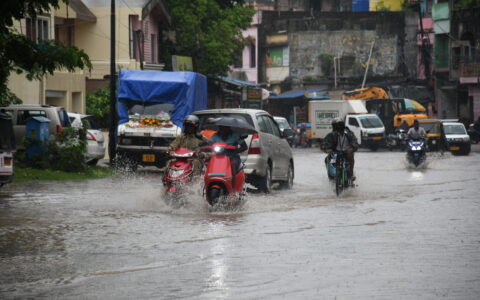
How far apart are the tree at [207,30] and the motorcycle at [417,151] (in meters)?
19.4

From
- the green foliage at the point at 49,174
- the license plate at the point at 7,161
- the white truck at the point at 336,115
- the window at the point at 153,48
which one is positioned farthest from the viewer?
the white truck at the point at 336,115

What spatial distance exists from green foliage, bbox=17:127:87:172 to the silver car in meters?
6.18

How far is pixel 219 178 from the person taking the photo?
15109mm

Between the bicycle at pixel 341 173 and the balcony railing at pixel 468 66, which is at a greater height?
the balcony railing at pixel 468 66

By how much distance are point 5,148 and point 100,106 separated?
22798 millimetres

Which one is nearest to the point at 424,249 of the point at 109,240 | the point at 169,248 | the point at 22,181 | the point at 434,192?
the point at 169,248

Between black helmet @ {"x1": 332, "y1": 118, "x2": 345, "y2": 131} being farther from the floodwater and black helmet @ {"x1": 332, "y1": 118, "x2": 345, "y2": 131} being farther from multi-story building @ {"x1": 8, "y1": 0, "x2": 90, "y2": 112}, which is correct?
multi-story building @ {"x1": 8, "y1": 0, "x2": 90, "y2": 112}

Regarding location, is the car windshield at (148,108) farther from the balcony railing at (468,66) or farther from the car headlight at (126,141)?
the balcony railing at (468,66)

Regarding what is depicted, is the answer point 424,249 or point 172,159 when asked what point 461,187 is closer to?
point 172,159

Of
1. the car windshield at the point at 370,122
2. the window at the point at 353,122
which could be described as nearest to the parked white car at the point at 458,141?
the car windshield at the point at 370,122

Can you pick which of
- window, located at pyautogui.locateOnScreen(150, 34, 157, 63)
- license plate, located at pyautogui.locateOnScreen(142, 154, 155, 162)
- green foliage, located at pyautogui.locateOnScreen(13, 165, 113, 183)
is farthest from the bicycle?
window, located at pyautogui.locateOnScreen(150, 34, 157, 63)

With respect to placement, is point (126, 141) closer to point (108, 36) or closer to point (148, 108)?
point (148, 108)

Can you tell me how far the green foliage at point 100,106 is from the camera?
39053 millimetres

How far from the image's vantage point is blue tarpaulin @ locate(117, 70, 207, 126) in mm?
27234
